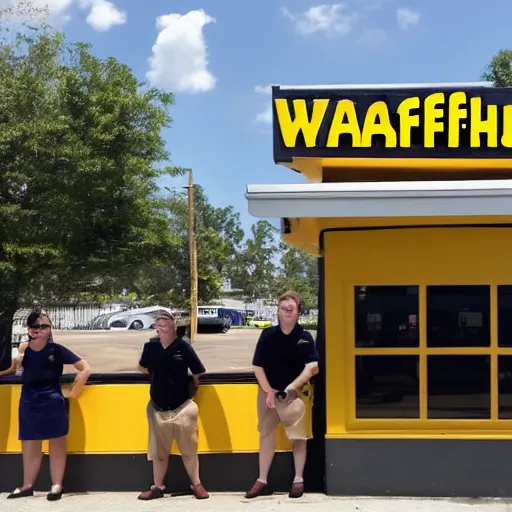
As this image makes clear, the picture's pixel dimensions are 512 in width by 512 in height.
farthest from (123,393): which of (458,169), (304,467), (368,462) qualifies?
(458,169)

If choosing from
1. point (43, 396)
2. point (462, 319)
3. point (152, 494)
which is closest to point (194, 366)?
point (152, 494)

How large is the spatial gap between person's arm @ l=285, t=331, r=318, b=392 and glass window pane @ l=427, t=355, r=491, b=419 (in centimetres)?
91

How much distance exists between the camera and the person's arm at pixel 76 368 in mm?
5000

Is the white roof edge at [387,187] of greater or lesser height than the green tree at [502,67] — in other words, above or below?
below

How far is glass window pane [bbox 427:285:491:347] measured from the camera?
499cm

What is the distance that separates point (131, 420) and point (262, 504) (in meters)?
1.26

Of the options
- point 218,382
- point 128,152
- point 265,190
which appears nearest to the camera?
point 265,190

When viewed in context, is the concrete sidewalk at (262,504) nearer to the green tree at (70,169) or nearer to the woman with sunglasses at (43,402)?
the woman with sunglasses at (43,402)

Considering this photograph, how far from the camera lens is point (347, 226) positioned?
514 cm

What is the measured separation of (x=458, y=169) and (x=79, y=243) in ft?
38.7

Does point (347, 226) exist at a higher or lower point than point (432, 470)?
higher

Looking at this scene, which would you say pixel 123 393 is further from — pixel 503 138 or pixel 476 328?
pixel 503 138

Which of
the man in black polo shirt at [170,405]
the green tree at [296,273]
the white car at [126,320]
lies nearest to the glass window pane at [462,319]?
Answer: the man in black polo shirt at [170,405]

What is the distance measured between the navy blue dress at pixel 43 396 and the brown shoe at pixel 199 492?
1093 millimetres
